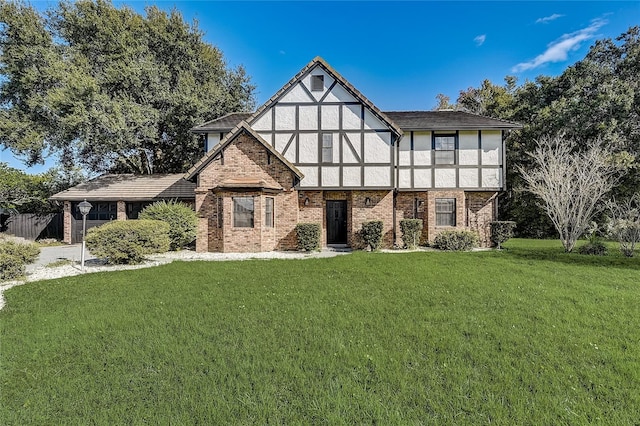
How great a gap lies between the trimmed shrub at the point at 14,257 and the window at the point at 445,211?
1609cm

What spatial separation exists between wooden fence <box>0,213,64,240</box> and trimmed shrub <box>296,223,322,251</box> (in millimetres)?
17363

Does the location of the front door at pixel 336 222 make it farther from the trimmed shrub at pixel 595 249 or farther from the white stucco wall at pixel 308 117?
the trimmed shrub at pixel 595 249

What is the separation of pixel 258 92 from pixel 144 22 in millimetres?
9531

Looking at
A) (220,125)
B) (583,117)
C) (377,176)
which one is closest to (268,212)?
(377,176)

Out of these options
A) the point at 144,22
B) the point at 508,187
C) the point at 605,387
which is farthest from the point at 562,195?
the point at 144,22

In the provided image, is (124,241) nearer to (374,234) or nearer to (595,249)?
(374,234)

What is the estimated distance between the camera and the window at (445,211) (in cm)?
1586

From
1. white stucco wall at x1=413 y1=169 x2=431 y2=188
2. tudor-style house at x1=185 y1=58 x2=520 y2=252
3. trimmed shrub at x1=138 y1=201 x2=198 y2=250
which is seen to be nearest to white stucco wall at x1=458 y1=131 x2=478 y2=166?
tudor-style house at x1=185 y1=58 x2=520 y2=252

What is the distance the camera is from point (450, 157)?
1599 centimetres

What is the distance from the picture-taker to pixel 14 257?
29.2 ft

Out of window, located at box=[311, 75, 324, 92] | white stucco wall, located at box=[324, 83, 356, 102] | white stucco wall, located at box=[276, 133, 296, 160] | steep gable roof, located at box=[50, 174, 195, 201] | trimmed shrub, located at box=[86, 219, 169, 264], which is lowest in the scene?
trimmed shrub, located at box=[86, 219, 169, 264]

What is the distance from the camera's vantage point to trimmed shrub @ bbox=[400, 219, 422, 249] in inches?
575

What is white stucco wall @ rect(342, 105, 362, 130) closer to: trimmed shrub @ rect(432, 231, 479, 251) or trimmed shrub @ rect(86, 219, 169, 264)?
trimmed shrub @ rect(432, 231, 479, 251)

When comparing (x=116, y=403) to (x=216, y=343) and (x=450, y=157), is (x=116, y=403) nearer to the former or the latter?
(x=216, y=343)
